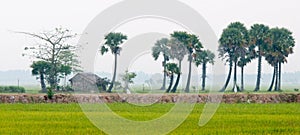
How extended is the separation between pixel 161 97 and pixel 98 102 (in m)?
3.75

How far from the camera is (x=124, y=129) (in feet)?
43.2

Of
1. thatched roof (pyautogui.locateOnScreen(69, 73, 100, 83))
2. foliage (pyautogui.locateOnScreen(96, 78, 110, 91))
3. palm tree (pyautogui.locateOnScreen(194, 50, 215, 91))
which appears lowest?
foliage (pyautogui.locateOnScreen(96, 78, 110, 91))

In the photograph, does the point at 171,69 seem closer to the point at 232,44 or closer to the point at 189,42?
the point at 189,42

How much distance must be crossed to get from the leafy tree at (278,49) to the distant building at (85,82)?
55.4ft

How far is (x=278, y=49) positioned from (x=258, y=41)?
1885mm

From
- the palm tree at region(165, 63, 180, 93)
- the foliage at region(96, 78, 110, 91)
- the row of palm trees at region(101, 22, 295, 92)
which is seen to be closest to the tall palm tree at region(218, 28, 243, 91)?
the row of palm trees at region(101, 22, 295, 92)

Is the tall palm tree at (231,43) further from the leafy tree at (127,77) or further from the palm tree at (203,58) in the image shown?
the leafy tree at (127,77)

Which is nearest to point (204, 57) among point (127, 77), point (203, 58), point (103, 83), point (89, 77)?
point (203, 58)

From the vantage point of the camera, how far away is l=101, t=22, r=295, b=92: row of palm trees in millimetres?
43875

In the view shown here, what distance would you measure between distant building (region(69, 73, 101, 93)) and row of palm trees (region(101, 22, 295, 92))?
4105 mm

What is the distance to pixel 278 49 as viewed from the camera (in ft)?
159

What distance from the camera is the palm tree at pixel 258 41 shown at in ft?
156

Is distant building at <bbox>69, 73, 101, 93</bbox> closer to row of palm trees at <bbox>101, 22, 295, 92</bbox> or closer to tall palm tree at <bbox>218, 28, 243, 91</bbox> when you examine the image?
row of palm trees at <bbox>101, 22, 295, 92</bbox>

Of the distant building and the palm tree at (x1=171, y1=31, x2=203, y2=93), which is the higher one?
the palm tree at (x1=171, y1=31, x2=203, y2=93)
